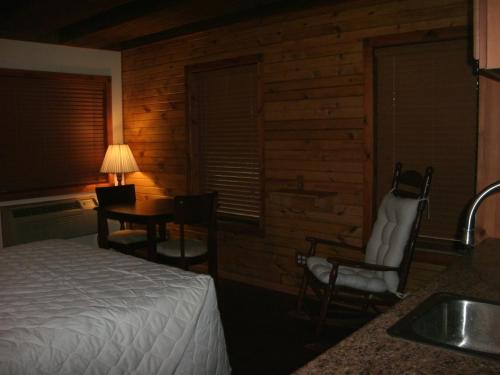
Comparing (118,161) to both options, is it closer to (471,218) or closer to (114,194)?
(114,194)

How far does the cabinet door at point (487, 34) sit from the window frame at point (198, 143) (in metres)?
3.02

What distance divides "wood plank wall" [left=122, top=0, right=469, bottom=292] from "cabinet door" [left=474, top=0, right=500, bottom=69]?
6.49 feet

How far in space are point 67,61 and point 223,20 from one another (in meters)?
1.77

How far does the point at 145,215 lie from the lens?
402 cm

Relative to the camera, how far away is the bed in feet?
6.05

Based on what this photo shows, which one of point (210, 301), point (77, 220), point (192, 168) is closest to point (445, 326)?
point (210, 301)

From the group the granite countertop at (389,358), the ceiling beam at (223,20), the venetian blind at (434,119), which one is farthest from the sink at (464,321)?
the ceiling beam at (223,20)

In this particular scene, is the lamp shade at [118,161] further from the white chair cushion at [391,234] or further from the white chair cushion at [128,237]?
the white chair cushion at [391,234]

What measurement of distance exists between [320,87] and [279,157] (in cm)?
69

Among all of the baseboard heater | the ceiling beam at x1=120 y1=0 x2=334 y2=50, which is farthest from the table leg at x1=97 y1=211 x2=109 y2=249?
the ceiling beam at x1=120 y1=0 x2=334 y2=50

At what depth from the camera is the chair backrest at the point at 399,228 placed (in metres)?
3.13

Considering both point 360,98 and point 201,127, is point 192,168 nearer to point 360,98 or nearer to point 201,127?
point 201,127

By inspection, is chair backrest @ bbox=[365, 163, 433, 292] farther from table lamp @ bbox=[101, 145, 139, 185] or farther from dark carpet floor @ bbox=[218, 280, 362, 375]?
table lamp @ bbox=[101, 145, 139, 185]

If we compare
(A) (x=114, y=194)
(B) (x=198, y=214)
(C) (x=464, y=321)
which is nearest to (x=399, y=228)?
(B) (x=198, y=214)
